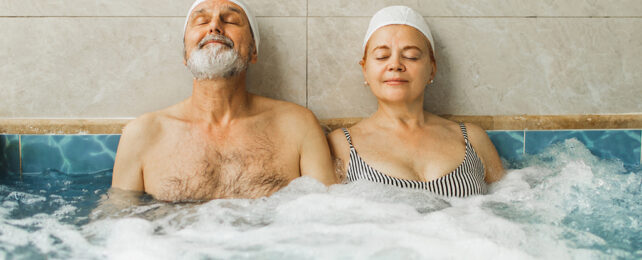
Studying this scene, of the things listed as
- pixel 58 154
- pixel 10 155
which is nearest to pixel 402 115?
pixel 58 154

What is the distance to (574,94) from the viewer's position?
2539 millimetres

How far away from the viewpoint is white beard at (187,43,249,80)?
1930 millimetres

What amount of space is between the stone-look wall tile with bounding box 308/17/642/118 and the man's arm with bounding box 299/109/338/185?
436 mm

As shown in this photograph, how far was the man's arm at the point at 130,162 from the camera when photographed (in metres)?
1.93

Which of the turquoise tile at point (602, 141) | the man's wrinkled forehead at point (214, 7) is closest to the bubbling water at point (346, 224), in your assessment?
the turquoise tile at point (602, 141)

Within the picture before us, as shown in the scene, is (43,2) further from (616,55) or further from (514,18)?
(616,55)

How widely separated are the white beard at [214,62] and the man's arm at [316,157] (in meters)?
0.42

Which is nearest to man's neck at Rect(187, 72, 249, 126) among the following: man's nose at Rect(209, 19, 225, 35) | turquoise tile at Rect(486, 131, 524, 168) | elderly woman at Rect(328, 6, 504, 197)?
man's nose at Rect(209, 19, 225, 35)

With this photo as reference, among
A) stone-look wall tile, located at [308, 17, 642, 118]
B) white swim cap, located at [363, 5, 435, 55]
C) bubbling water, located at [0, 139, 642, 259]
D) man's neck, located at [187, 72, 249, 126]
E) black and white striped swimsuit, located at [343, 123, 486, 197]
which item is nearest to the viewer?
bubbling water, located at [0, 139, 642, 259]

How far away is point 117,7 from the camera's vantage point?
235 centimetres

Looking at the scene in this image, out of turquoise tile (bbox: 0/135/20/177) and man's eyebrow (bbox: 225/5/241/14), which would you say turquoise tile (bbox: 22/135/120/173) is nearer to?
turquoise tile (bbox: 0/135/20/177)

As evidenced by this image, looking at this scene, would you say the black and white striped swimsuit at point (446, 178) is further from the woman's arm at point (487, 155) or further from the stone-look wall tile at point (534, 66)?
the stone-look wall tile at point (534, 66)

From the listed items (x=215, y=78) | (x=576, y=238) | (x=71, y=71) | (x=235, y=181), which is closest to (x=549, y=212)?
A: (x=576, y=238)

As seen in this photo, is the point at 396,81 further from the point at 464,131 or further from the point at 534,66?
the point at 534,66
